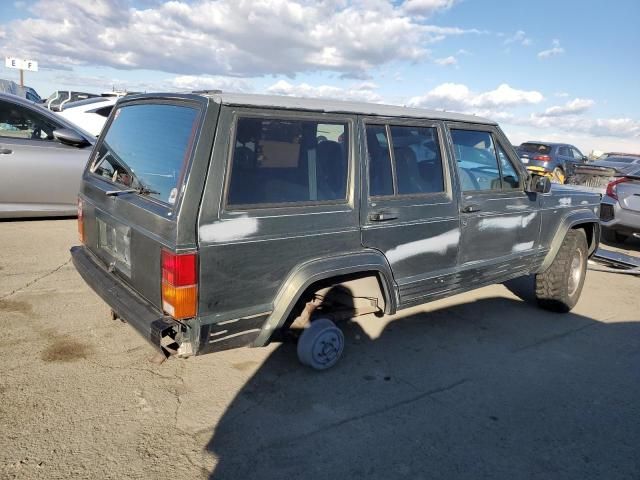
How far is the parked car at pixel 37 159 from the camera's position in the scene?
5734 millimetres

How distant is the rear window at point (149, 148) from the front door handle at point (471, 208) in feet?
6.85

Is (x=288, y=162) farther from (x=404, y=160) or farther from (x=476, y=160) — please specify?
(x=476, y=160)

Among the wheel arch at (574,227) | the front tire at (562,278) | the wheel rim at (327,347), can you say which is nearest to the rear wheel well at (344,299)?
the wheel rim at (327,347)

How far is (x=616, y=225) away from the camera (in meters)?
7.61

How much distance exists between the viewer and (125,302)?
2.76 metres

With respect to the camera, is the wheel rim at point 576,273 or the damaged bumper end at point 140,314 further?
the wheel rim at point 576,273

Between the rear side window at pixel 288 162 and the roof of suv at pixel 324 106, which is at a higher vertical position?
the roof of suv at pixel 324 106

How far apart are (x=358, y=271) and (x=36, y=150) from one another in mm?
4887

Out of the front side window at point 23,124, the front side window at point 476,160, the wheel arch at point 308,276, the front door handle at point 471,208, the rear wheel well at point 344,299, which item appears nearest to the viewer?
the wheel arch at point 308,276

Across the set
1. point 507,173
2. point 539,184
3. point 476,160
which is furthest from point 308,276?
point 539,184

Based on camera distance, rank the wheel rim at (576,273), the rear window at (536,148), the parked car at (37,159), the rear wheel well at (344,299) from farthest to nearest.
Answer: the rear window at (536,148), the parked car at (37,159), the wheel rim at (576,273), the rear wheel well at (344,299)

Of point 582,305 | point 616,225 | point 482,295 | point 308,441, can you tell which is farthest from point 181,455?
point 616,225

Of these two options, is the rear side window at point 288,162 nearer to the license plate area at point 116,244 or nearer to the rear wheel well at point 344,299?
the rear wheel well at point 344,299

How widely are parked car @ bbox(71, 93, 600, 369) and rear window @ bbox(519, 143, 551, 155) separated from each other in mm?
16117
